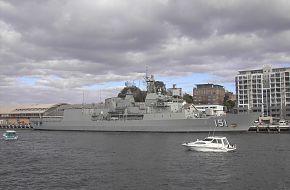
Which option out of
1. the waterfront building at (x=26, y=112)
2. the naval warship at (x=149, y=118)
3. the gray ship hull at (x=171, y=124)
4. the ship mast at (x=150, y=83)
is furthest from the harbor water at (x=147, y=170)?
the waterfront building at (x=26, y=112)

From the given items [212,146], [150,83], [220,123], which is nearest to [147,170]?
[212,146]

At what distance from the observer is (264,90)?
169 metres

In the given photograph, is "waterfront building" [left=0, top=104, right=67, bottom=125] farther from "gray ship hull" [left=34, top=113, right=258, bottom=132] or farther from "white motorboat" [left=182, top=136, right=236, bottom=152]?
"white motorboat" [left=182, top=136, right=236, bottom=152]

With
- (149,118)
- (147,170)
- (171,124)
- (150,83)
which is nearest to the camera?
(147,170)

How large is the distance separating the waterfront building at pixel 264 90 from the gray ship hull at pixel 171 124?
7391 centimetres

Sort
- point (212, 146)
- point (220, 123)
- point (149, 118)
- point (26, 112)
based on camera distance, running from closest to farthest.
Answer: point (212, 146)
point (220, 123)
point (149, 118)
point (26, 112)

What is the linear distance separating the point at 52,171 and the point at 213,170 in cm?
1299

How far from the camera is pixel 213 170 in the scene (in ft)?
106

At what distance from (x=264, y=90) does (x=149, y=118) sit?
91389 millimetres

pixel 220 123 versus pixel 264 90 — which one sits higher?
pixel 264 90

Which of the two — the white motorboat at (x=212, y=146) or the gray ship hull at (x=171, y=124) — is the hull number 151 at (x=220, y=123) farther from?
the white motorboat at (x=212, y=146)

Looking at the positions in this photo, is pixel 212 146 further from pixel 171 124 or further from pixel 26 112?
pixel 26 112

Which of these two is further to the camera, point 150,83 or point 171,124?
point 150,83

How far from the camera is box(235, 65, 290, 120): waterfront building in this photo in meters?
160
